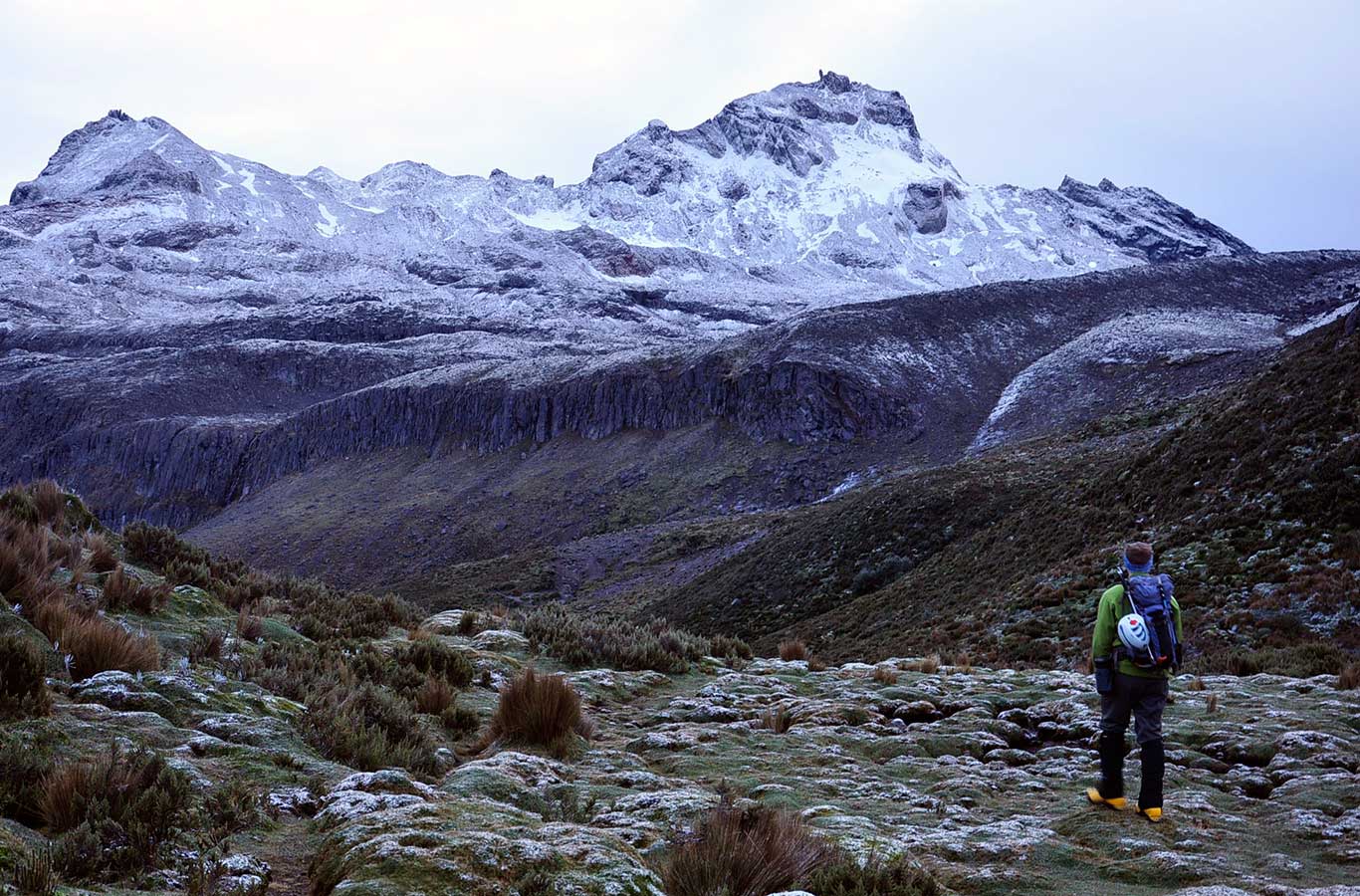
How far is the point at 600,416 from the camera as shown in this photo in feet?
265

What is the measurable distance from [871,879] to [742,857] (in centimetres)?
78

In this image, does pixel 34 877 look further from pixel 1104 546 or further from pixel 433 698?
pixel 1104 546

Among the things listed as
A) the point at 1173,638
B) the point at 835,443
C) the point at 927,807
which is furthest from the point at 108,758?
the point at 835,443

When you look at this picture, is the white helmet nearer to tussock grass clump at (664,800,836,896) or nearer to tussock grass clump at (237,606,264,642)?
tussock grass clump at (664,800,836,896)

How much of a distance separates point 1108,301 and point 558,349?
66.1m

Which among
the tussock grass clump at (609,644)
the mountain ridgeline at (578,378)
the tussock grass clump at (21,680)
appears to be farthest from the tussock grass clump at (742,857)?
the mountain ridgeline at (578,378)

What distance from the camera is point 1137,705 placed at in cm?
754

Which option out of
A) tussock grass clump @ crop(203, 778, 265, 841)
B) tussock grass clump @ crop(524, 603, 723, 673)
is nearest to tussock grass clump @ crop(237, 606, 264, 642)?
tussock grass clump @ crop(524, 603, 723, 673)

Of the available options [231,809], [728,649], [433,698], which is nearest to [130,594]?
[433,698]

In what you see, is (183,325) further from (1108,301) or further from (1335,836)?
(1335,836)

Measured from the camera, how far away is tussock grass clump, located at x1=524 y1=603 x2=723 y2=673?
13641mm

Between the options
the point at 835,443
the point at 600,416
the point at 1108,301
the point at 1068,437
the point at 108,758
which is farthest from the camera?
the point at 1108,301

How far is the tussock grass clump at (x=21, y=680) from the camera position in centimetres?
592

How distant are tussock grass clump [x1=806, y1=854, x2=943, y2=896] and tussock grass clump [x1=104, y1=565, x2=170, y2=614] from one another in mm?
8811
